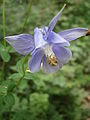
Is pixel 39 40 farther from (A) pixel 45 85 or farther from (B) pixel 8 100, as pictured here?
(A) pixel 45 85

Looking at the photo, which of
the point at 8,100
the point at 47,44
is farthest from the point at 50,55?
the point at 8,100

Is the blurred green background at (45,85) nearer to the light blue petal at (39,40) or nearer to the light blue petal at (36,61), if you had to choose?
the light blue petal at (36,61)

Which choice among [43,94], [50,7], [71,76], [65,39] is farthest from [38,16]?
[65,39]

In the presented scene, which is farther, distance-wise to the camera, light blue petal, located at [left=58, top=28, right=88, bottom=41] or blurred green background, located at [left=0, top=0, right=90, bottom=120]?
blurred green background, located at [left=0, top=0, right=90, bottom=120]

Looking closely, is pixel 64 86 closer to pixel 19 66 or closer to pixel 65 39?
pixel 19 66

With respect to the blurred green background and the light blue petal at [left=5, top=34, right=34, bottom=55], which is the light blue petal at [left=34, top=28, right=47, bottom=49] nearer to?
the light blue petal at [left=5, top=34, right=34, bottom=55]

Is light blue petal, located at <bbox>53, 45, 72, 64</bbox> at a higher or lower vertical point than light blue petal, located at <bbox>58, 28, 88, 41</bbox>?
lower

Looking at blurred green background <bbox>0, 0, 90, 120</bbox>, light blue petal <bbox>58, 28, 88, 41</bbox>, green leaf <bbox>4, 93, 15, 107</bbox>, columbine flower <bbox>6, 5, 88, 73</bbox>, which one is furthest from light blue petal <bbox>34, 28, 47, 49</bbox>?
blurred green background <bbox>0, 0, 90, 120</bbox>

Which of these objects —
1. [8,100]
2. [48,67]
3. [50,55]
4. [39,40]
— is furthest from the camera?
[8,100]
